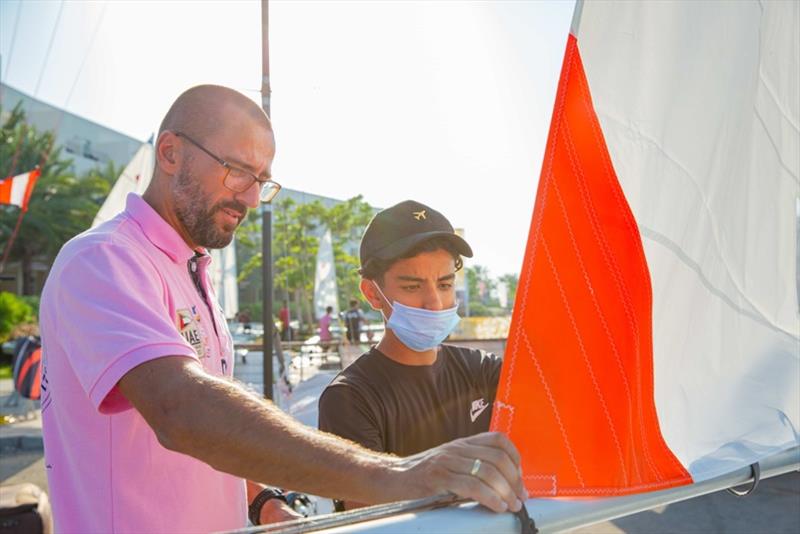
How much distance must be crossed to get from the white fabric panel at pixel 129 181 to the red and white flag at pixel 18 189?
1171mm

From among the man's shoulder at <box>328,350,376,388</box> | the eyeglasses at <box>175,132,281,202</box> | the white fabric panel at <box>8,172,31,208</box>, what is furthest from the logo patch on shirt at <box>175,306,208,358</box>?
the white fabric panel at <box>8,172,31,208</box>

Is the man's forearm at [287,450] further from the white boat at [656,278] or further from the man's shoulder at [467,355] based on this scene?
the man's shoulder at [467,355]

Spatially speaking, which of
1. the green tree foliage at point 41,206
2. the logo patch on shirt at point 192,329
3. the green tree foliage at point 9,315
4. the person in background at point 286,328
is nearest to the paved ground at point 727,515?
the logo patch on shirt at point 192,329

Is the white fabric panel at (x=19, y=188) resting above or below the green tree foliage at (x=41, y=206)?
below

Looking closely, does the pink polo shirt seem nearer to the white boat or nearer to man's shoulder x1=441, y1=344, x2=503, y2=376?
the white boat

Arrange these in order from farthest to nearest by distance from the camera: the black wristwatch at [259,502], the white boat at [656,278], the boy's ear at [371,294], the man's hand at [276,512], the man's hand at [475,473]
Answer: the boy's ear at [371,294] < the black wristwatch at [259,502] < the man's hand at [276,512] < the white boat at [656,278] < the man's hand at [475,473]

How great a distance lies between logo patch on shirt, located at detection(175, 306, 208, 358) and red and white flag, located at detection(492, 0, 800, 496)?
2.91 feet

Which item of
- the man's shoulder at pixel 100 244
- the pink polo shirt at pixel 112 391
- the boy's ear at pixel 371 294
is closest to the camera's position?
the pink polo shirt at pixel 112 391

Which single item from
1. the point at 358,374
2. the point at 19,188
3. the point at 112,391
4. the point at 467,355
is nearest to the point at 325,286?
the point at 19,188

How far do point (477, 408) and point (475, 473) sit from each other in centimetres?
129

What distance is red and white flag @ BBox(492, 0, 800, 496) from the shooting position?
870mm

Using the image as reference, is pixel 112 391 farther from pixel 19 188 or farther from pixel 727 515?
pixel 19 188

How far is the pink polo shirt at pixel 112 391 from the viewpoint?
1130 millimetres

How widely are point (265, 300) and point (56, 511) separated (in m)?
5.52
